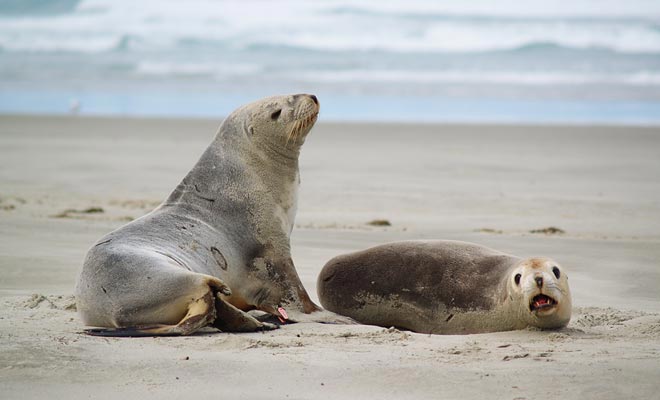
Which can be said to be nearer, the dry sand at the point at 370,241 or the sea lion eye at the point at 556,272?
the dry sand at the point at 370,241

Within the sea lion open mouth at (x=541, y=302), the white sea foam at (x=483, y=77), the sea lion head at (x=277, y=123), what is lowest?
the sea lion open mouth at (x=541, y=302)

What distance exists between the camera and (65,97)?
29938 millimetres

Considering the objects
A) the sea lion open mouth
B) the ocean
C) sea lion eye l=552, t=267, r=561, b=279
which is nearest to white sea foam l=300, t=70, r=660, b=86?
the ocean

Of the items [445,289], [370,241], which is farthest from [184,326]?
[370,241]

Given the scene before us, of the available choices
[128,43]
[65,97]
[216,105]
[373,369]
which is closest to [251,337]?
[373,369]

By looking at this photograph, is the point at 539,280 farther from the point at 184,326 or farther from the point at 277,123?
the point at 277,123

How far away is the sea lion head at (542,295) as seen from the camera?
546 cm

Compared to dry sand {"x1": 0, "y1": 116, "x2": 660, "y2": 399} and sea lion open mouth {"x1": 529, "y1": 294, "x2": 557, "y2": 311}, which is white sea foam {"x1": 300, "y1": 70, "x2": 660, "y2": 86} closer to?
dry sand {"x1": 0, "y1": 116, "x2": 660, "y2": 399}

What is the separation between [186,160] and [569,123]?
31.8 feet

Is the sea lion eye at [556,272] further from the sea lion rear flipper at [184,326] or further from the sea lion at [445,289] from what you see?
the sea lion rear flipper at [184,326]

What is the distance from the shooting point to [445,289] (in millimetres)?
6000

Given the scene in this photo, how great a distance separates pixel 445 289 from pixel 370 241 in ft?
9.46

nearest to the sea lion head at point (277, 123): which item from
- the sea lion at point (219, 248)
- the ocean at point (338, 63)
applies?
the sea lion at point (219, 248)

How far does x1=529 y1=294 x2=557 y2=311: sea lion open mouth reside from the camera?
17.9ft
